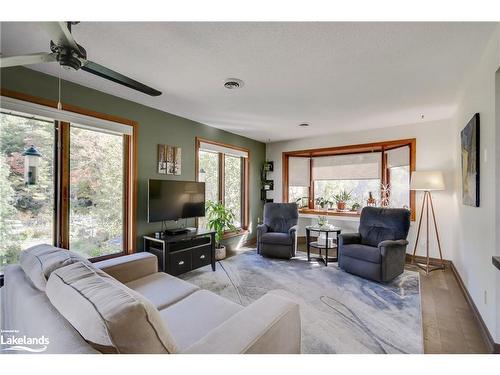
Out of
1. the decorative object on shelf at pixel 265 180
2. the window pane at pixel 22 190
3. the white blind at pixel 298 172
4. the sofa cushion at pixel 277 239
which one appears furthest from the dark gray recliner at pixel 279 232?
the window pane at pixel 22 190

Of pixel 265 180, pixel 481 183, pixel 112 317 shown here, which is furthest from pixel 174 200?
pixel 481 183

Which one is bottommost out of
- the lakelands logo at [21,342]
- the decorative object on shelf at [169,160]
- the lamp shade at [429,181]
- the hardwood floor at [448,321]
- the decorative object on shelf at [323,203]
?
the hardwood floor at [448,321]

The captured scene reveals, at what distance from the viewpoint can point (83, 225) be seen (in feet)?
9.02

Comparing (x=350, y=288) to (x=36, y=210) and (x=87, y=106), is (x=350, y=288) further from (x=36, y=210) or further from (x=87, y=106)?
(x=87, y=106)

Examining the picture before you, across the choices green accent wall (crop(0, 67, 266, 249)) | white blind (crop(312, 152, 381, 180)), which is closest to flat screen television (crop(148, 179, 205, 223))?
green accent wall (crop(0, 67, 266, 249))

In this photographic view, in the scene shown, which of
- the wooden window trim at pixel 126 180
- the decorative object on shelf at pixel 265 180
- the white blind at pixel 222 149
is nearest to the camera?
the wooden window trim at pixel 126 180

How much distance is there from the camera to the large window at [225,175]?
429 cm

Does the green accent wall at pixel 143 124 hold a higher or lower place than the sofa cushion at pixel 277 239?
higher

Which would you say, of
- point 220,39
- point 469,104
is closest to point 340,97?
point 469,104

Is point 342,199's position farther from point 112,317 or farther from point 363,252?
point 112,317

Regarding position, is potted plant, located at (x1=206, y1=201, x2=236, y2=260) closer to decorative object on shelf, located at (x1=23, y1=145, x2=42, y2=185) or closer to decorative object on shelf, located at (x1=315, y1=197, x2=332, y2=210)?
decorative object on shelf, located at (x1=315, y1=197, x2=332, y2=210)

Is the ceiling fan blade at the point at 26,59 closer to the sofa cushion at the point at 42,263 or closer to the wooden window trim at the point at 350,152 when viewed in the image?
the sofa cushion at the point at 42,263

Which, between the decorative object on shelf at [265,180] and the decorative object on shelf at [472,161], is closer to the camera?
the decorative object on shelf at [472,161]

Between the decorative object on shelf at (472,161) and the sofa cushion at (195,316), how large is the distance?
241 cm
